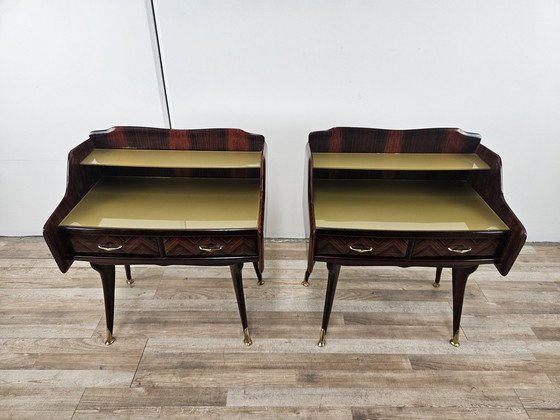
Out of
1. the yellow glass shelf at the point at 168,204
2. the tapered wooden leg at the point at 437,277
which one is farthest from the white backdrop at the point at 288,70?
the tapered wooden leg at the point at 437,277

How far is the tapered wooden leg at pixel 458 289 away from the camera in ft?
4.05

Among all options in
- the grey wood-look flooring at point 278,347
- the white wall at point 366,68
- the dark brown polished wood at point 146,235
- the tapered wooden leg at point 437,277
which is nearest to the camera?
the dark brown polished wood at point 146,235

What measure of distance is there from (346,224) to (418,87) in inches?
32.6

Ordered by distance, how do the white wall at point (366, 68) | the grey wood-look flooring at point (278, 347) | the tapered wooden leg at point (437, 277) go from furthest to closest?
1. the tapered wooden leg at point (437, 277)
2. the white wall at point (366, 68)
3. the grey wood-look flooring at point (278, 347)

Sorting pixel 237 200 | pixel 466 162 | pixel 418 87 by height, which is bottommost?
pixel 237 200

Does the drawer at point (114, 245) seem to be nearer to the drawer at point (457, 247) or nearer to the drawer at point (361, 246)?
the drawer at point (361, 246)

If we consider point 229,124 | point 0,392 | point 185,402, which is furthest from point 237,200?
point 0,392

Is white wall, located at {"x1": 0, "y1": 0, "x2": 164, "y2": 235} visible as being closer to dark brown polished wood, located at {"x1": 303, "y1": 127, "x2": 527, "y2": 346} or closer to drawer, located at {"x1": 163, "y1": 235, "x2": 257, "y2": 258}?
drawer, located at {"x1": 163, "y1": 235, "x2": 257, "y2": 258}

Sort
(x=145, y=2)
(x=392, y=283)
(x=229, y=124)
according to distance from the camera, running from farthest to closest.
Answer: (x=392, y=283) < (x=229, y=124) < (x=145, y=2)

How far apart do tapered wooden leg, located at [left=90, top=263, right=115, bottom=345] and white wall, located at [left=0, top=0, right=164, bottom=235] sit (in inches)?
28.8

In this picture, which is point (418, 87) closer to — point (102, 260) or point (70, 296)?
point (102, 260)

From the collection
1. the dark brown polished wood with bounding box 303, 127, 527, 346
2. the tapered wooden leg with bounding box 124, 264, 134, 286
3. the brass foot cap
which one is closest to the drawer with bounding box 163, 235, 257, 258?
the dark brown polished wood with bounding box 303, 127, 527, 346

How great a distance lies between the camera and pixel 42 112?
63.9 inches

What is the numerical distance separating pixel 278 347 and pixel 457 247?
80cm
